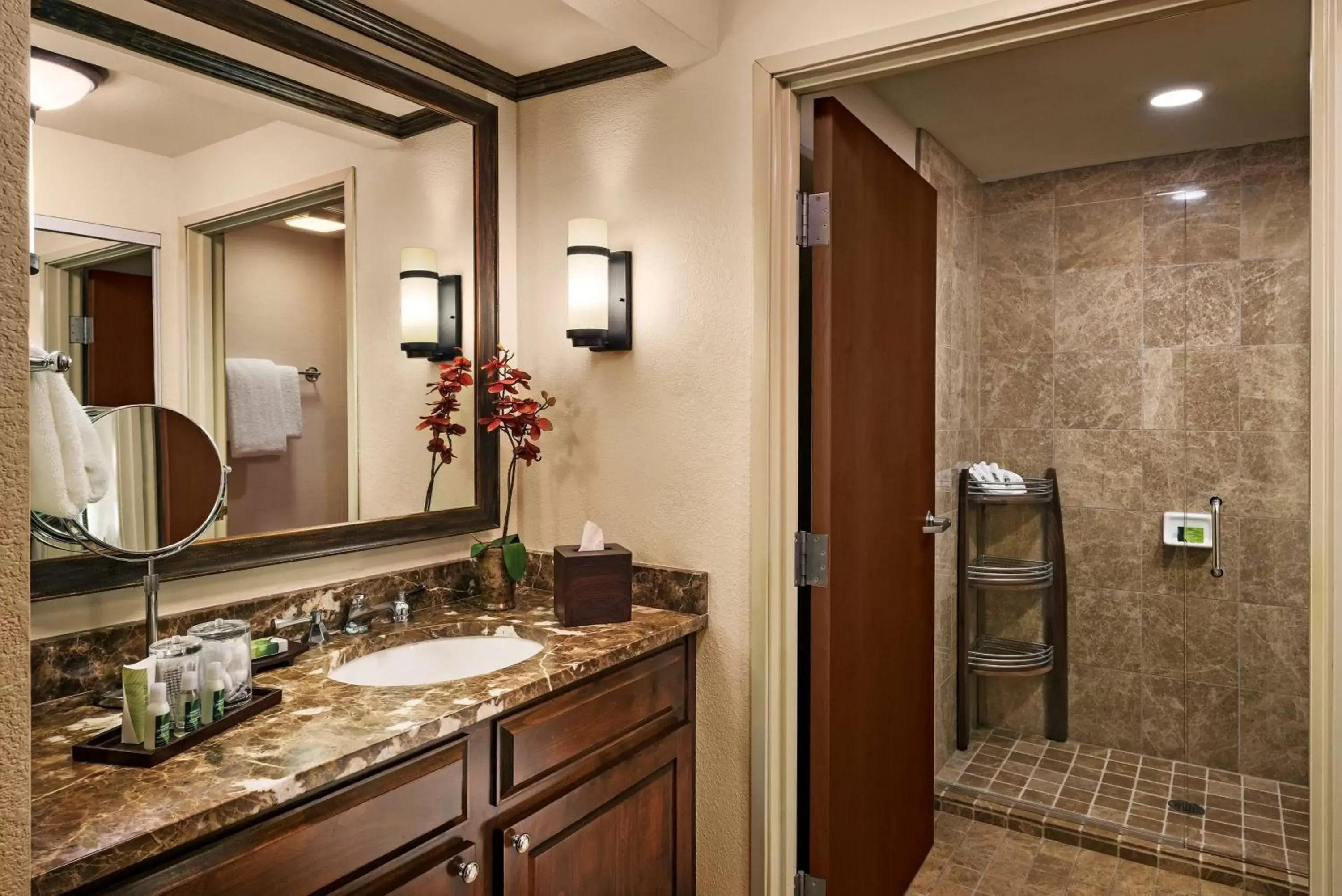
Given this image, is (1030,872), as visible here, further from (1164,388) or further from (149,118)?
(149,118)

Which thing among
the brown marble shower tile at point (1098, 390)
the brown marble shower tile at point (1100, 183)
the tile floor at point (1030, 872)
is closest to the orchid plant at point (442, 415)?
the tile floor at point (1030, 872)

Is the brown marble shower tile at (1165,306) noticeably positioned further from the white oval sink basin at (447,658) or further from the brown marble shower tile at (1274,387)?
the white oval sink basin at (447,658)

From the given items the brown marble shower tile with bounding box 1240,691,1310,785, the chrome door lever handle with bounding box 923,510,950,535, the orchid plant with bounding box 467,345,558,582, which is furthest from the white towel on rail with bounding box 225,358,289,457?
the brown marble shower tile with bounding box 1240,691,1310,785

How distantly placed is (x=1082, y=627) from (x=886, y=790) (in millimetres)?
1661

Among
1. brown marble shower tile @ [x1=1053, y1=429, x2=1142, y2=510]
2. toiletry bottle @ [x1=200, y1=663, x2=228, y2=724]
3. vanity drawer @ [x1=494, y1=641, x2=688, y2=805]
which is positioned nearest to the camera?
toiletry bottle @ [x1=200, y1=663, x2=228, y2=724]

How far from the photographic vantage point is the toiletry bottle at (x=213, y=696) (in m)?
1.23

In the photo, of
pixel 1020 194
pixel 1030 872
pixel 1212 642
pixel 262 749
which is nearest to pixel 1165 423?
pixel 1212 642

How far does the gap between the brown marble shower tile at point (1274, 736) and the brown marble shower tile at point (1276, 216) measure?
162 cm

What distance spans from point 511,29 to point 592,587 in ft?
4.31

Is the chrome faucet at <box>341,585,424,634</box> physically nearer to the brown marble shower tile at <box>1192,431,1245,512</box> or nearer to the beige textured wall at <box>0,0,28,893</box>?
the beige textured wall at <box>0,0,28,893</box>

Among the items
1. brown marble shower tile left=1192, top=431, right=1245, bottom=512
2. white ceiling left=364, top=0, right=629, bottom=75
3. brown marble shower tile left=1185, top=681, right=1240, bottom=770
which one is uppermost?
white ceiling left=364, top=0, right=629, bottom=75

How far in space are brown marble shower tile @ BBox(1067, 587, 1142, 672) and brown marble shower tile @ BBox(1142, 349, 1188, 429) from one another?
0.69 m

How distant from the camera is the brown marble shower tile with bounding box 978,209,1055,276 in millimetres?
3469

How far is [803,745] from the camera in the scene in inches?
80.0
